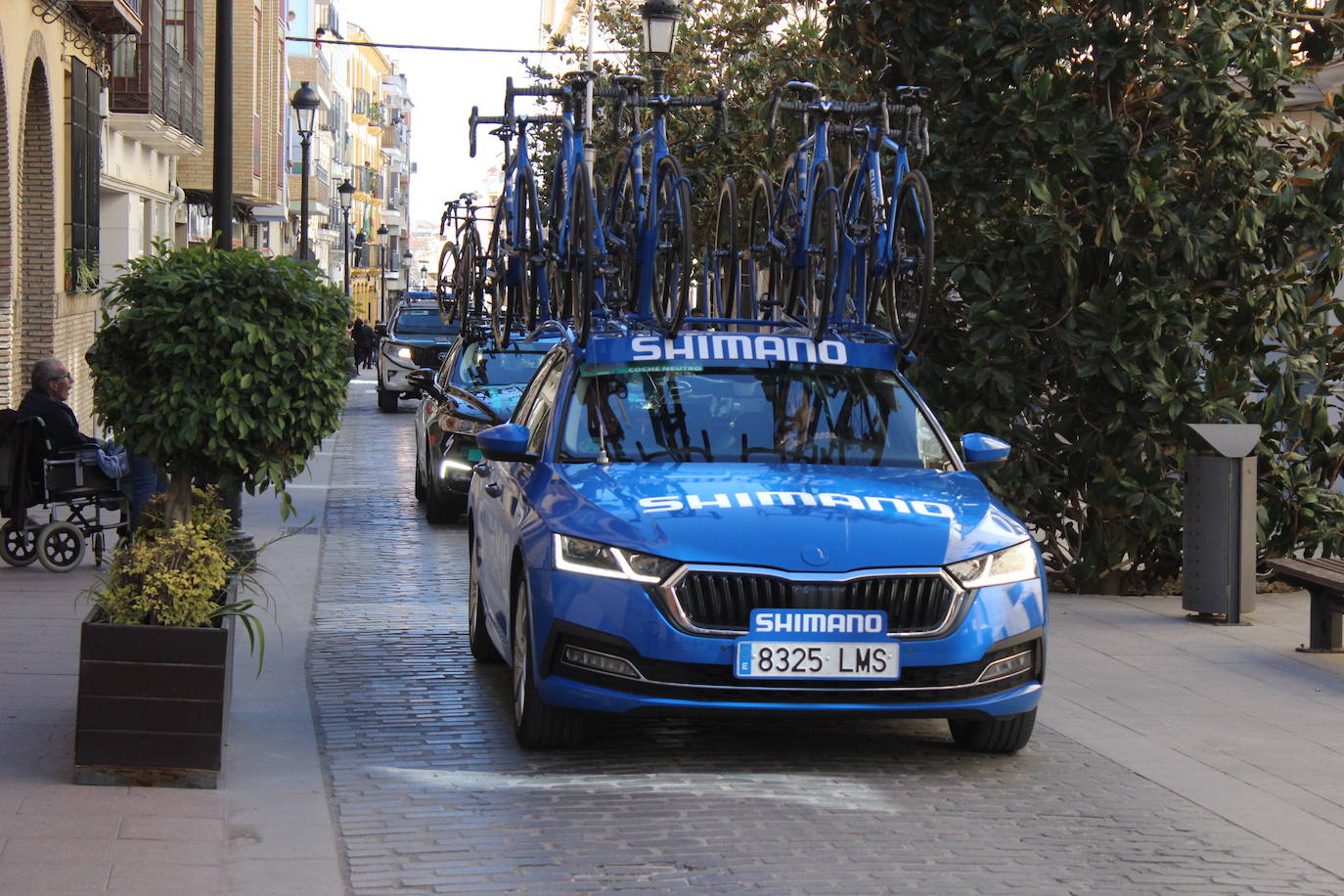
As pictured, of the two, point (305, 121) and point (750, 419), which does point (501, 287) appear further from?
point (305, 121)

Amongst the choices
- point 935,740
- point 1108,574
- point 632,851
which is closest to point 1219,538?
point 1108,574

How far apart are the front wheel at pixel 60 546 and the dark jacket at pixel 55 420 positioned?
0.54 metres

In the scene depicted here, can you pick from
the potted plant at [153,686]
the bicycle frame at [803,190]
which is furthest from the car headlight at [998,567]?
the bicycle frame at [803,190]

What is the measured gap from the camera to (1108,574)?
516 inches

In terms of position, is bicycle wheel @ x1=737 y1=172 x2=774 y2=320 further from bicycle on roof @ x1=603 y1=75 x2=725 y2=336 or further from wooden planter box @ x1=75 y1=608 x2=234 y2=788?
wooden planter box @ x1=75 y1=608 x2=234 y2=788

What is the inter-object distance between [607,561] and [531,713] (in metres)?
0.75

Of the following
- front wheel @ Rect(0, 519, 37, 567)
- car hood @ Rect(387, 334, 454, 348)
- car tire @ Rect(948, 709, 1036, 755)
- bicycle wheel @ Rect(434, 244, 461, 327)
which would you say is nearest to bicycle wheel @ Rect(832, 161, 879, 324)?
car tire @ Rect(948, 709, 1036, 755)

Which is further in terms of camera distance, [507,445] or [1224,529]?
[1224,529]

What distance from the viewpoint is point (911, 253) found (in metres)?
10.5

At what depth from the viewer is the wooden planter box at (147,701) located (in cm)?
682

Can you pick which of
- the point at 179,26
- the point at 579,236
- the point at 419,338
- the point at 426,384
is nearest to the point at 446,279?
the point at 426,384

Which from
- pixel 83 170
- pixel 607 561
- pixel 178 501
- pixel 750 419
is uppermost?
pixel 83 170

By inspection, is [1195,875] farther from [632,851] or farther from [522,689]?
[522,689]

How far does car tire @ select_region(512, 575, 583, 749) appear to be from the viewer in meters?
7.57
